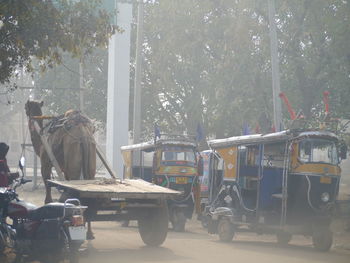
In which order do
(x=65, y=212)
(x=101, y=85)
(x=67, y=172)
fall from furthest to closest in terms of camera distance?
(x=101, y=85) < (x=67, y=172) < (x=65, y=212)

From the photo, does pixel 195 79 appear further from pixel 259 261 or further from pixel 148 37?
A: pixel 259 261

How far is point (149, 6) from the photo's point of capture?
3191cm

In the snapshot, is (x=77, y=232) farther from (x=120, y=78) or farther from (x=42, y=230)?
(x=120, y=78)

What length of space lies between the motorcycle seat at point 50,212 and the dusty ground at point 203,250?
3.90 ft

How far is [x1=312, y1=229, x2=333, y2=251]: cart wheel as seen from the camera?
13.8 m

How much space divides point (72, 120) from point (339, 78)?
12.3 m

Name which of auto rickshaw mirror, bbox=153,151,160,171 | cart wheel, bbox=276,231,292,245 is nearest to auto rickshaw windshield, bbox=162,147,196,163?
auto rickshaw mirror, bbox=153,151,160,171

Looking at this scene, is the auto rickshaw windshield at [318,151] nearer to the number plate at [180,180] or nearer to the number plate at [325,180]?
the number plate at [325,180]

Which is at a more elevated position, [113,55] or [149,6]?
[149,6]

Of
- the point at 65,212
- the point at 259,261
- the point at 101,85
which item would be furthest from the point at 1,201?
the point at 101,85

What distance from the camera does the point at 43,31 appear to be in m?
12.3

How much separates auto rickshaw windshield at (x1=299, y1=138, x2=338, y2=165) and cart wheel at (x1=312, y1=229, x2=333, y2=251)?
1.59 m

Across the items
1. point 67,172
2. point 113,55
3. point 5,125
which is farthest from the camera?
point 5,125

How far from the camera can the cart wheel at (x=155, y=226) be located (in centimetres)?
1275
